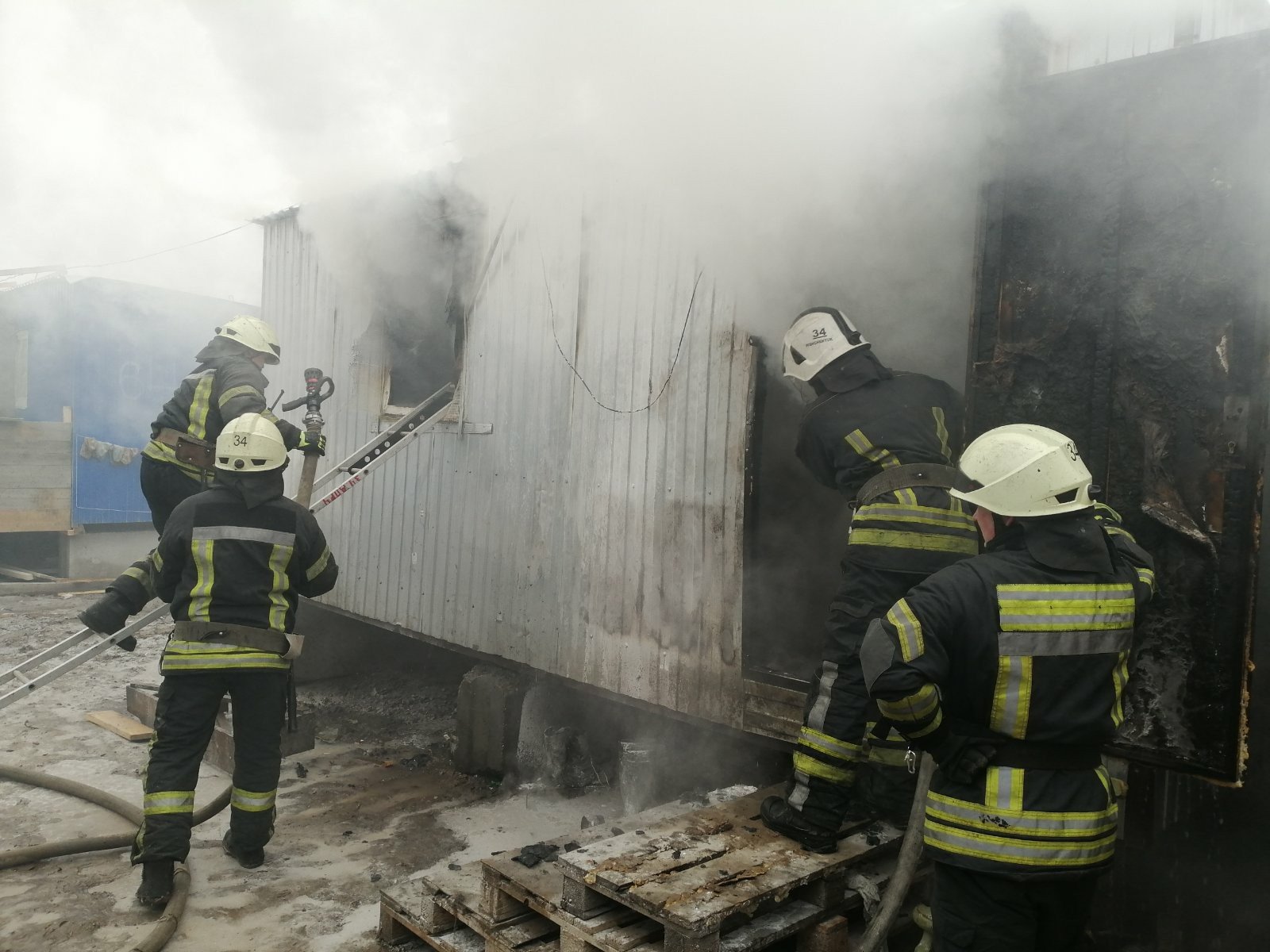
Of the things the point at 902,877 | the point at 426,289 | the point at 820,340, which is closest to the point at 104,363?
the point at 426,289

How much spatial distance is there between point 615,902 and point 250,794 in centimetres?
238

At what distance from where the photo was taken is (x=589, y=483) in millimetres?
5578

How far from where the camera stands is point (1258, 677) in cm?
367

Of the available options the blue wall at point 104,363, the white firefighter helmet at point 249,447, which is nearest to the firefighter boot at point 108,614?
the white firefighter helmet at point 249,447

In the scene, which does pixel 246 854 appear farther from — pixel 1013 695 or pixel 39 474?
pixel 39 474

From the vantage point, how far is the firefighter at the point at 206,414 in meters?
5.47

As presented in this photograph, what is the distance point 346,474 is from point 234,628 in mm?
2137

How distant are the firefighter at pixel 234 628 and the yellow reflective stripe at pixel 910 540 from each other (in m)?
2.84

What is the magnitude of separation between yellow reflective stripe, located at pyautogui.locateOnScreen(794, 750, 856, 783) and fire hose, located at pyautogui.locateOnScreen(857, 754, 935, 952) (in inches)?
10.3

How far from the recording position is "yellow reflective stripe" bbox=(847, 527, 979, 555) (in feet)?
11.4

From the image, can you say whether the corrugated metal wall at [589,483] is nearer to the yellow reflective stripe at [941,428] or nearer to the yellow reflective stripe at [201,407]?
the yellow reflective stripe at [941,428]

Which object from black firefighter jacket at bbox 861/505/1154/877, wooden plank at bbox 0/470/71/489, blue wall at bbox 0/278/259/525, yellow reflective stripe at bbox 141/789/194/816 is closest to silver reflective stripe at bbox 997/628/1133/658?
black firefighter jacket at bbox 861/505/1154/877

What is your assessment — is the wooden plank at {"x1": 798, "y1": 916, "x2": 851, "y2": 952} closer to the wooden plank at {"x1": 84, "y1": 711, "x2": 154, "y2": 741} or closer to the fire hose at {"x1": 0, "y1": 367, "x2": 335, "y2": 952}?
the fire hose at {"x1": 0, "y1": 367, "x2": 335, "y2": 952}

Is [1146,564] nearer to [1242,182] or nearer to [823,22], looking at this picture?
[1242,182]
